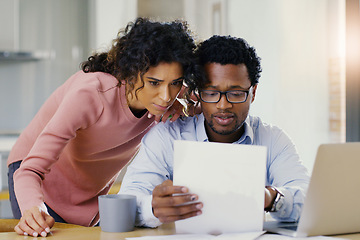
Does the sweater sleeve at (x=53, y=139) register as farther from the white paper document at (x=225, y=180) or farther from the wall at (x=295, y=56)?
the wall at (x=295, y=56)

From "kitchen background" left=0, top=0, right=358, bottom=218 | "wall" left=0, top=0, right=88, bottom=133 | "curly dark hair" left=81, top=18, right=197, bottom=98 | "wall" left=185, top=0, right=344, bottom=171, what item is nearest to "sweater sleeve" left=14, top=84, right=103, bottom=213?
"curly dark hair" left=81, top=18, right=197, bottom=98

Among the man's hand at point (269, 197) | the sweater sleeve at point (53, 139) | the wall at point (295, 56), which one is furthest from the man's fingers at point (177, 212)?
the wall at point (295, 56)

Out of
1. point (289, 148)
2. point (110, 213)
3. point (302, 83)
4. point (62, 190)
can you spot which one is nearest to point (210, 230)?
point (110, 213)

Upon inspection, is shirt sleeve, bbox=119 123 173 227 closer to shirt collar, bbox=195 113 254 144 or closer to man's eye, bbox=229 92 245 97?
shirt collar, bbox=195 113 254 144

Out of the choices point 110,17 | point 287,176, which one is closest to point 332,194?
point 287,176

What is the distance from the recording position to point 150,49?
1472 mm

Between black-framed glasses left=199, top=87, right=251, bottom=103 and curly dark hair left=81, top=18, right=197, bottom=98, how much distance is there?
0.16 feet

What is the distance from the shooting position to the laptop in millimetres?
1065

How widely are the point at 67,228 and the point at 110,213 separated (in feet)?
0.53

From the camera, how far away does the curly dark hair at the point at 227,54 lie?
1494mm

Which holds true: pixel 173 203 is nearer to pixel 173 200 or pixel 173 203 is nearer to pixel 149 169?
pixel 173 200

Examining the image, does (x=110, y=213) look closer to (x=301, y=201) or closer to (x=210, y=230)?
(x=210, y=230)

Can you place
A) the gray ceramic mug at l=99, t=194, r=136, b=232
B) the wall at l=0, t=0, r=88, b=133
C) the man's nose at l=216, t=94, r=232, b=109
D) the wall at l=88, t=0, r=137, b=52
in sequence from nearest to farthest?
the gray ceramic mug at l=99, t=194, r=136, b=232, the man's nose at l=216, t=94, r=232, b=109, the wall at l=88, t=0, r=137, b=52, the wall at l=0, t=0, r=88, b=133

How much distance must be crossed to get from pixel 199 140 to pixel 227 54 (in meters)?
0.29
